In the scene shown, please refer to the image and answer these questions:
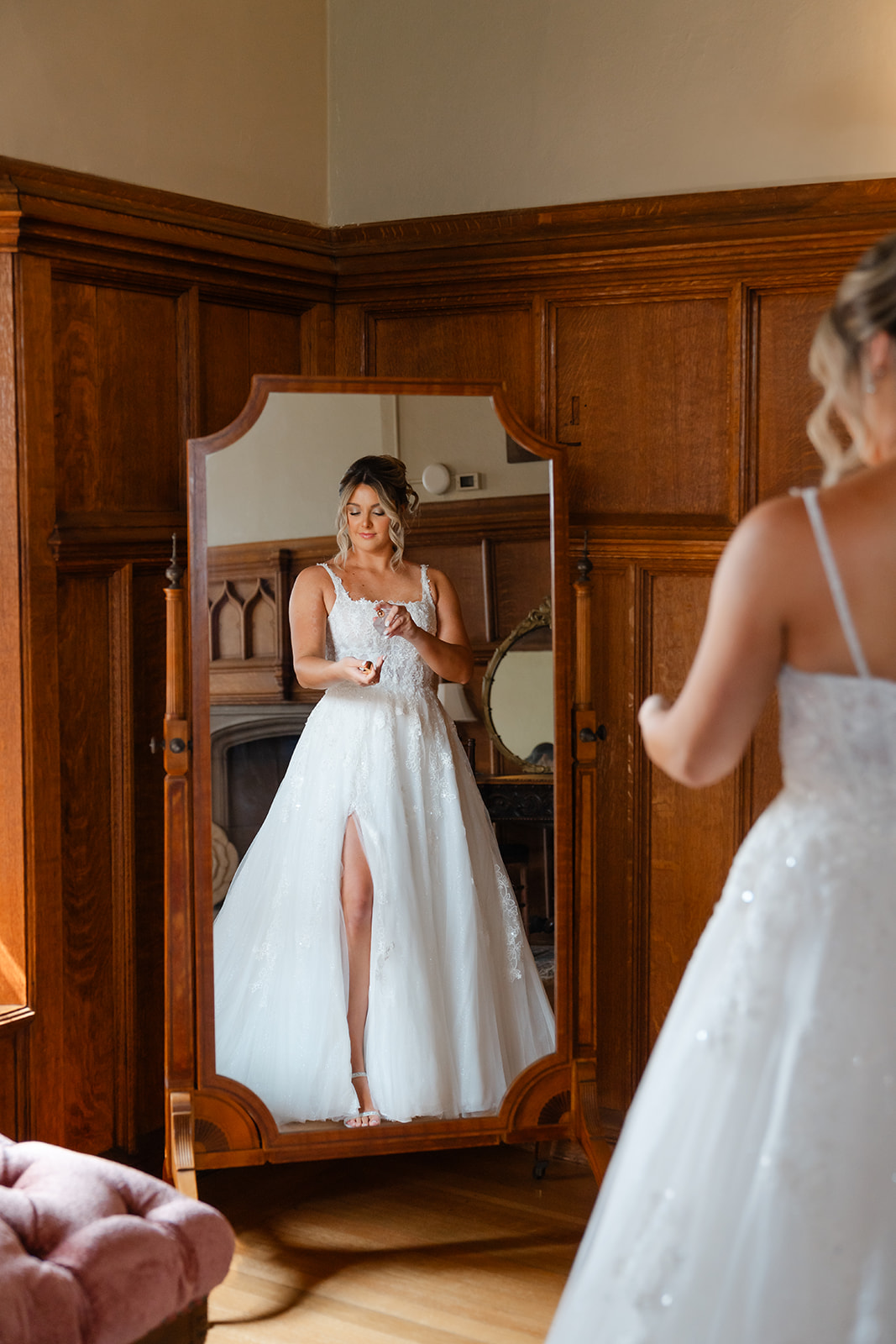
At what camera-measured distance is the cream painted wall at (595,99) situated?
2668 millimetres

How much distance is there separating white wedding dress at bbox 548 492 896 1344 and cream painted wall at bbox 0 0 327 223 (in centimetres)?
199

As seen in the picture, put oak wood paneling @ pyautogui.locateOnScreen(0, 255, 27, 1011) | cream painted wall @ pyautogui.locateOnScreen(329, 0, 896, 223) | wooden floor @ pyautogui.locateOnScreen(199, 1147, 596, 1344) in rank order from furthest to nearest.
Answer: cream painted wall @ pyautogui.locateOnScreen(329, 0, 896, 223) → oak wood paneling @ pyautogui.locateOnScreen(0, 255, 27, 1011) → wooden floor @ pyautogui.locateOnScreen(199, 1147, 596, 1344)

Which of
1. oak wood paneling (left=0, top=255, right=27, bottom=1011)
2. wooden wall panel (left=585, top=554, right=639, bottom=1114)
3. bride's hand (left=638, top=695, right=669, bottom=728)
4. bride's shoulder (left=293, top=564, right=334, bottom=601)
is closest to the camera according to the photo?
bride's hand (left=638, top=695, right=669, bottom=728)

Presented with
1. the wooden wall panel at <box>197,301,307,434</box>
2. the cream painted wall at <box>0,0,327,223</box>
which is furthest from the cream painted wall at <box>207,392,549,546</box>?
the cream painted wall at <box>0,0,327,223</box>

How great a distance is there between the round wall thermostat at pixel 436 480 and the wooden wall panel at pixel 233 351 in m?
0.67

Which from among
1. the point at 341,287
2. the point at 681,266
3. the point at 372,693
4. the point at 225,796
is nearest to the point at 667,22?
the point at 681,266

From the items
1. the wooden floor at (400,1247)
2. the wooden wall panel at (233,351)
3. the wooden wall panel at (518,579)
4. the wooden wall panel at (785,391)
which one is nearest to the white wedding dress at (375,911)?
the wooden wall panel at (518,579)

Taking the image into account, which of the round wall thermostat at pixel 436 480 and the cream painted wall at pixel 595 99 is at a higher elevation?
the cream painted wall at pixel 595 99

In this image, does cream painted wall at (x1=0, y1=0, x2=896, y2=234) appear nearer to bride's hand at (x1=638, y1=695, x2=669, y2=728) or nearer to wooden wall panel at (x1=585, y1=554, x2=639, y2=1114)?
wooden wall panel at (x1=585, y1=554, x2=639, y2=1114)

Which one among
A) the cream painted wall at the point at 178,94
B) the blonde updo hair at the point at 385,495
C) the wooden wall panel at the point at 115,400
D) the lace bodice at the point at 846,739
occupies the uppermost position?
the cream painted wall at the point at 178,94

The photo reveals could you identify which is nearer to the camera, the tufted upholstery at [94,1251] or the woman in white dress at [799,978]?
the woman in white dress at [799,978]

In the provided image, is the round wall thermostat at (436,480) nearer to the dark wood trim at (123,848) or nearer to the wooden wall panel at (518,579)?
the wooden wall panel at (518,579)

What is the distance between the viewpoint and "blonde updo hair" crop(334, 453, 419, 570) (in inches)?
96.7

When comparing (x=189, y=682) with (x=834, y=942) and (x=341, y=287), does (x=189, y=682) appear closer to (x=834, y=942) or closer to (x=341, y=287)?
(x=341, y=287)
